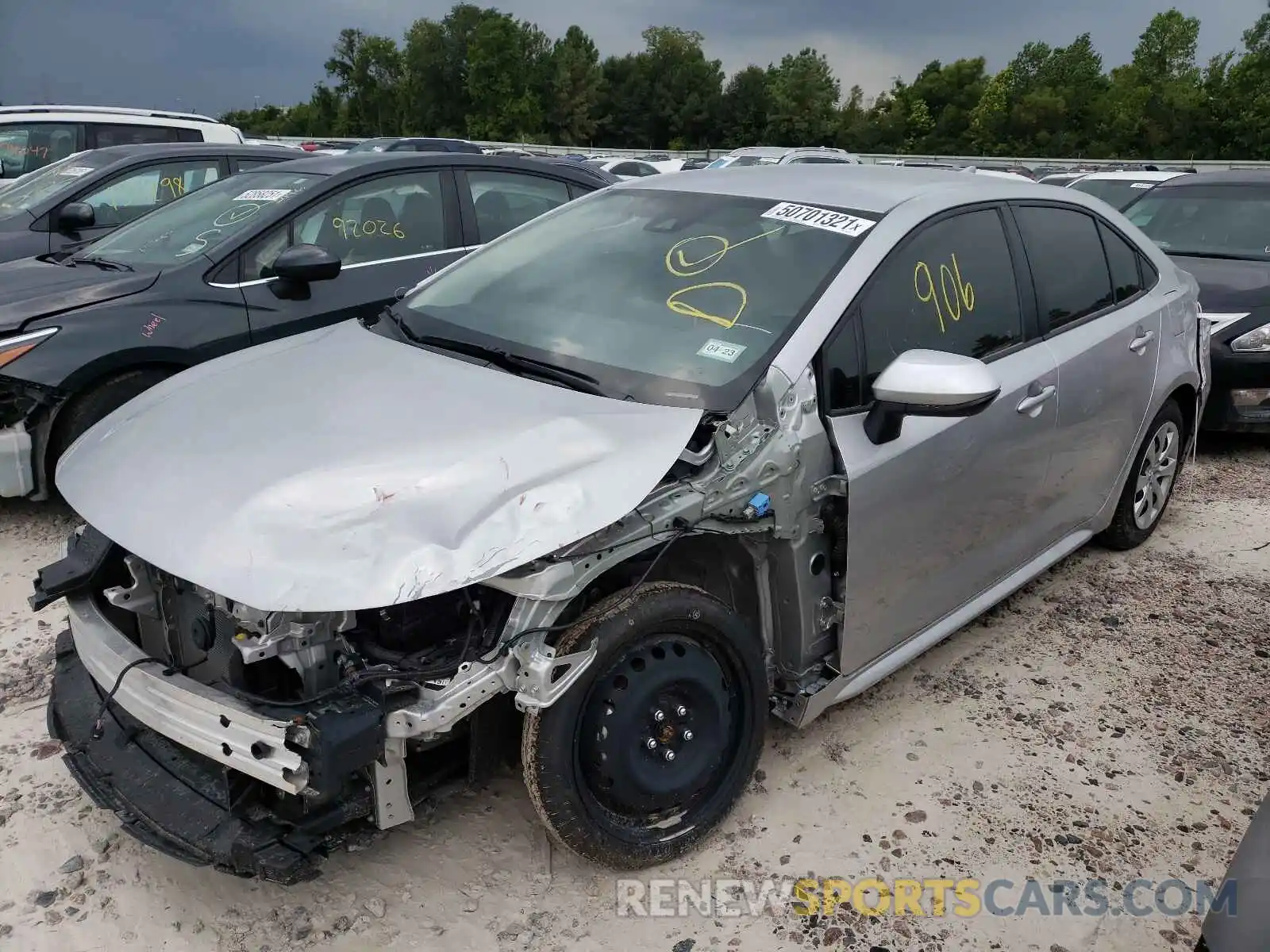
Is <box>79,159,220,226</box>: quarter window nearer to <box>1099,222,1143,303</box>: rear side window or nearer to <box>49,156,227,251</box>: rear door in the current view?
<box>49,156,227,251</box>: rear door

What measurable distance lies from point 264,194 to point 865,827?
14.2ft

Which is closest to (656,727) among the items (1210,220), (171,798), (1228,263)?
(171,798)

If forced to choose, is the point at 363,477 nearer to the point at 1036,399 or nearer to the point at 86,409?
the point at 1036,399

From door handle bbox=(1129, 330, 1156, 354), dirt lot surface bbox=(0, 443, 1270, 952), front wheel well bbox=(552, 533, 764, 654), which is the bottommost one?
dirt lot surface bbox=(0, 443, 1270, 952)

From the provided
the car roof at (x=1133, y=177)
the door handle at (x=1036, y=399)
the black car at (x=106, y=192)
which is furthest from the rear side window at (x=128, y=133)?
the car roof at (x=1133, y=177)

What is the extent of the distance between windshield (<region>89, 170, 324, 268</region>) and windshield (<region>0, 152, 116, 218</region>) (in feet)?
7.77

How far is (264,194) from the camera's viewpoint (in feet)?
16.9

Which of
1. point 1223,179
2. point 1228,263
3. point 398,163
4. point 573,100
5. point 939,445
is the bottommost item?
point 939,445

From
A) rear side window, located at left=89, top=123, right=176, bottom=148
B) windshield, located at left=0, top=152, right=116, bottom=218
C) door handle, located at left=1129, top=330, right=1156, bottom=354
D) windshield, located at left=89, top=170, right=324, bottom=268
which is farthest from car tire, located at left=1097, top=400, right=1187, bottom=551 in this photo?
rear side window, located at left=89, top=123, right=176, bottom=148

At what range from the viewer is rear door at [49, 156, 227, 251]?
6996 millimetres

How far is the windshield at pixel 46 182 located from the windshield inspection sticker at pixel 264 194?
116 inches

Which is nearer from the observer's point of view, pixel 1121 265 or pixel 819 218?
pixel 819 218

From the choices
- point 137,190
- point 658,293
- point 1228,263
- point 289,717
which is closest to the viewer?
point 289,717

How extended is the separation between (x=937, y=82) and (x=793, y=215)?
71625 mm
